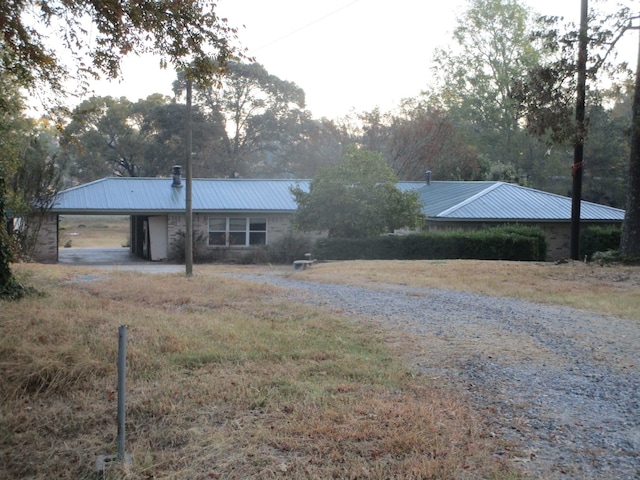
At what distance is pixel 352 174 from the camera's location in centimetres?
2836

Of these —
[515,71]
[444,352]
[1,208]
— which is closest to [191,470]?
[444,352]

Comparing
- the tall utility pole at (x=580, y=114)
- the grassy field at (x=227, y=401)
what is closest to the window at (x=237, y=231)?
the tall utility pole at (x=580, y=114)

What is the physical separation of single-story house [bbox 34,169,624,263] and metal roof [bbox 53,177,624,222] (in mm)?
46

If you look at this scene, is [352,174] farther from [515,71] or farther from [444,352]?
[515,71]

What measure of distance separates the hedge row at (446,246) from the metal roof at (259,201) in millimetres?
3839

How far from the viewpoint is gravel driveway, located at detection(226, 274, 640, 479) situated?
5.02 m

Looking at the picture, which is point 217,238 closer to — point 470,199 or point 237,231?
point 237,231

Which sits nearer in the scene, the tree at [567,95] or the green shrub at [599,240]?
the tree at [567,95]

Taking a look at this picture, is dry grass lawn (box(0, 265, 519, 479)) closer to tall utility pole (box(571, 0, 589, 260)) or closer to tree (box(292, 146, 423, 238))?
tall utility pole (box(571, 0, 589, 260))

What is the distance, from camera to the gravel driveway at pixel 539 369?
5016 mm

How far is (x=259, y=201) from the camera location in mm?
33875

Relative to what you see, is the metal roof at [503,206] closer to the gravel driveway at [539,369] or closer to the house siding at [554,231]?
the house siding at [554,231]

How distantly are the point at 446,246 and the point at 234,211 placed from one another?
11012 mm

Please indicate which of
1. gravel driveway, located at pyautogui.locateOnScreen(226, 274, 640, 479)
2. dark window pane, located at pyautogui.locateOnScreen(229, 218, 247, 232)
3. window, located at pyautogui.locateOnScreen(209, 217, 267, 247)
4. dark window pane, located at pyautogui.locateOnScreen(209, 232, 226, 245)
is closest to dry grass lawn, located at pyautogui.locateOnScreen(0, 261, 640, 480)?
gravel driveway, located at pyautogui.locateOnScreen(226, 274, 640, 479)
